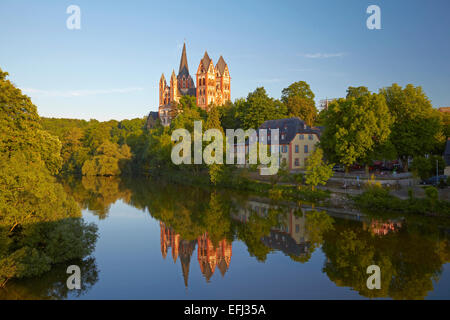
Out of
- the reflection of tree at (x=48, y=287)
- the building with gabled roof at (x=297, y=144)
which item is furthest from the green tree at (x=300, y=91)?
the reflection of tree at (x=48, y=287)

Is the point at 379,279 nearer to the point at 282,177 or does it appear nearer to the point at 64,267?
the point at 64,267

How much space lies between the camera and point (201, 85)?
11606 centimetres

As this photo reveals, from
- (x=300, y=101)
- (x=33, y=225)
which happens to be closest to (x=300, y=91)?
(x=300, y=101)

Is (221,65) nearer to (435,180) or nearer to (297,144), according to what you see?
(297,144)

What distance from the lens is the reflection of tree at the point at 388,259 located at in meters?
15.4

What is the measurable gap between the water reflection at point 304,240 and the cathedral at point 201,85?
254 feet

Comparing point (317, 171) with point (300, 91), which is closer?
point (317, 171)

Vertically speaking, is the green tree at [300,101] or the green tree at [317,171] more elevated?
the green tree at [300,101]

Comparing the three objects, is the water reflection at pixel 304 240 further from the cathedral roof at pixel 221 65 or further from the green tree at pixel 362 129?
the cathedral roof at pixel 221 65

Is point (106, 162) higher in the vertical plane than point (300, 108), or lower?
lower

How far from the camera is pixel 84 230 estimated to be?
18.3 m

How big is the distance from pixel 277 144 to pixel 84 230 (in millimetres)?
38008

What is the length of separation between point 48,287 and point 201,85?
10537cm

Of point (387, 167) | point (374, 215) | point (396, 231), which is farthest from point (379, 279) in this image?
point (387, 167)
